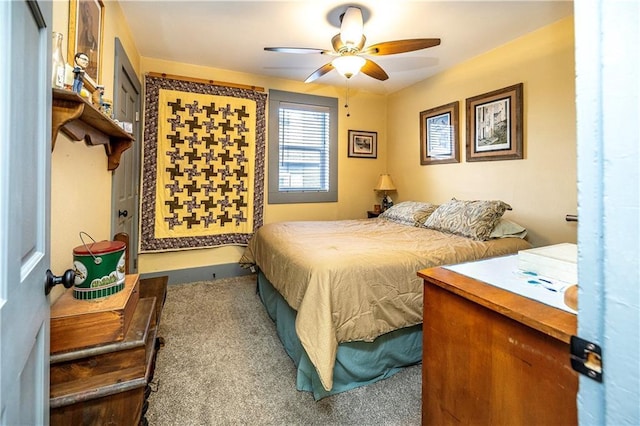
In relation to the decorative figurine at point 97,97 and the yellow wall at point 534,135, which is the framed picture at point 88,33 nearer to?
the decorative figurine at point 97,97

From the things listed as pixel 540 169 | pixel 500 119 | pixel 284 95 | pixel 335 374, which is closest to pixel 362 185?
pixel 284 95

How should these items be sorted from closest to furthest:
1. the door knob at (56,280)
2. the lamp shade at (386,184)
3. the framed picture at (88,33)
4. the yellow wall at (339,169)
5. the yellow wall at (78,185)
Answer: the door knob at (56,280) < the yellow wall at (78,185) < the framed picture at (88,33) < the yellow wall at (339,169) < the lamp shade at (386,184)

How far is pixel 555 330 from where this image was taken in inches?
27.6

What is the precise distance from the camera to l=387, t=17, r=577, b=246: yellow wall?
7.97 ft

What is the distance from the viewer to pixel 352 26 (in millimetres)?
2133

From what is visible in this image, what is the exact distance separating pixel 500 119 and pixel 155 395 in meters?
3.60

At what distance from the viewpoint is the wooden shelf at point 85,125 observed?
96 centimetres

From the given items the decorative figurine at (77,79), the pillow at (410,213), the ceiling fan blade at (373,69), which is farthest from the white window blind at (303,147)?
the decorative figurine at (77,79)

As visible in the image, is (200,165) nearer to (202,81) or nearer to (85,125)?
(202,81)

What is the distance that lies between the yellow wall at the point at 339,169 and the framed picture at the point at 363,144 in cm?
7

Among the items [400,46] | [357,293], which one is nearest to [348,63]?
[400,46]

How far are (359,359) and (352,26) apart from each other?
7.46 feet

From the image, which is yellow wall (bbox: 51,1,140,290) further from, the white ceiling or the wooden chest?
the white ceiling

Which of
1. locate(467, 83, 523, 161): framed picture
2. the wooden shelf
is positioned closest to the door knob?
the wooden shelf
